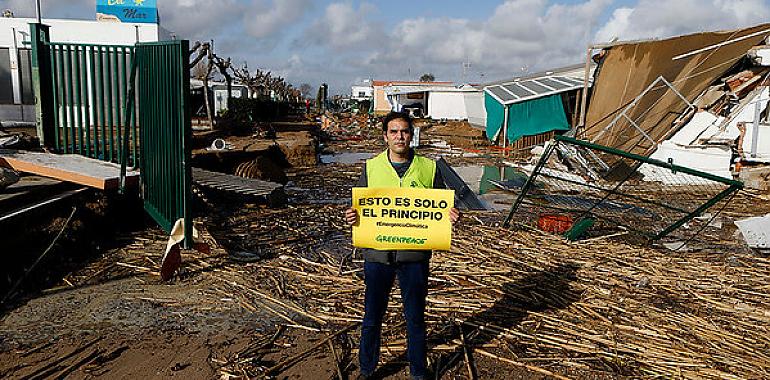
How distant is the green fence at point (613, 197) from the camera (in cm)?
880

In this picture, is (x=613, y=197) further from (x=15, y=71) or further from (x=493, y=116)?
(x=15, y=71)

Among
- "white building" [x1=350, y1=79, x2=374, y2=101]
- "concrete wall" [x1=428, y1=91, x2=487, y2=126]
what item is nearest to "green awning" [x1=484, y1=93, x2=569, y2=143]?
"concrete wall" [x1=428, y1=91, x2=487, y2=126]

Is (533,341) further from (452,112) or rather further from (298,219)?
(452,112)

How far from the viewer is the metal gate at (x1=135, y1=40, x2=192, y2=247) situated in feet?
19.3

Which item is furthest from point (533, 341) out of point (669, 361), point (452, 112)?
point (452, 112)

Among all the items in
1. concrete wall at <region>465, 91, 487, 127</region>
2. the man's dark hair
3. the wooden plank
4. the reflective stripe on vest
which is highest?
concrete wall at <region>465, 91, 487, 127</region>

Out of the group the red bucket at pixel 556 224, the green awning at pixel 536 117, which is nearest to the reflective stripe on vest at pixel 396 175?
the red bucket at pixel 556 224

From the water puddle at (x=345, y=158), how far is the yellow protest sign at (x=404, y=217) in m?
16.2

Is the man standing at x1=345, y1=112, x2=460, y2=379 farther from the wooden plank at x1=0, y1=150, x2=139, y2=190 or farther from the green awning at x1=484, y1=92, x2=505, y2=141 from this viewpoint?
the green awning at x1=484, y1=92, x2=505, y2=141

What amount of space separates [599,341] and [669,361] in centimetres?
53

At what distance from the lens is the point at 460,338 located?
4.56 metres

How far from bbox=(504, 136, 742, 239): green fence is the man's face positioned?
4599mm

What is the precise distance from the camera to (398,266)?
3.67 m

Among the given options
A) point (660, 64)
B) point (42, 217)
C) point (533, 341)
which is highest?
point (660, 64)
